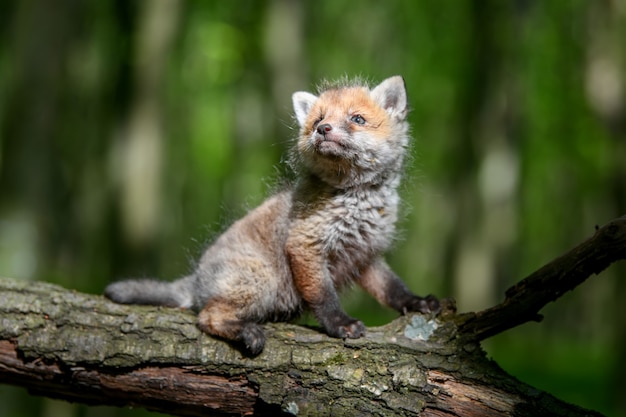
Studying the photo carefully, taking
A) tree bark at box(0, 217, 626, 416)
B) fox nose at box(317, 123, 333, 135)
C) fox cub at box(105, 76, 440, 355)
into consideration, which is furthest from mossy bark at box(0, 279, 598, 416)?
fox nose at box(317, 123, 333, 135)

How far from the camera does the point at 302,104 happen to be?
5.88m

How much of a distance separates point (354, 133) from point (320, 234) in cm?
81

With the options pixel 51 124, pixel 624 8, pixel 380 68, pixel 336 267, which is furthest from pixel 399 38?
pixel 336 267

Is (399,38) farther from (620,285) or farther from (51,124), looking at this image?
(51,124)

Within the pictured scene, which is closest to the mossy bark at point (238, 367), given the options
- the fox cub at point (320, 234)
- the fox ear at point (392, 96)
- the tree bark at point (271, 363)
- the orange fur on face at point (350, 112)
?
the tree bark at point (271, 363)

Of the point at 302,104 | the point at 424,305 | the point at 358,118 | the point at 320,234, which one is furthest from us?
the point at 302,104

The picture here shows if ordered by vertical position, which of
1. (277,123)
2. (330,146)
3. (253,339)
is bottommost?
(253,339)

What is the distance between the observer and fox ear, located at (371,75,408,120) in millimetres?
5605

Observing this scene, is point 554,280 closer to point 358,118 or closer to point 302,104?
point 358,118

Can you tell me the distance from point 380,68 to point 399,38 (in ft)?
3.66

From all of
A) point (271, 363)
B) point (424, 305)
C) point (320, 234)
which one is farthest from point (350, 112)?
point (271, 363)

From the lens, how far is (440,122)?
24859 mm

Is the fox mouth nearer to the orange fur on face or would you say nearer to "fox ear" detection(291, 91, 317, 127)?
the orange fur on face

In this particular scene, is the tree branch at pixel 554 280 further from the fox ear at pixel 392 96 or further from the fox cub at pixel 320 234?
the fox ear at pixel 392 96
